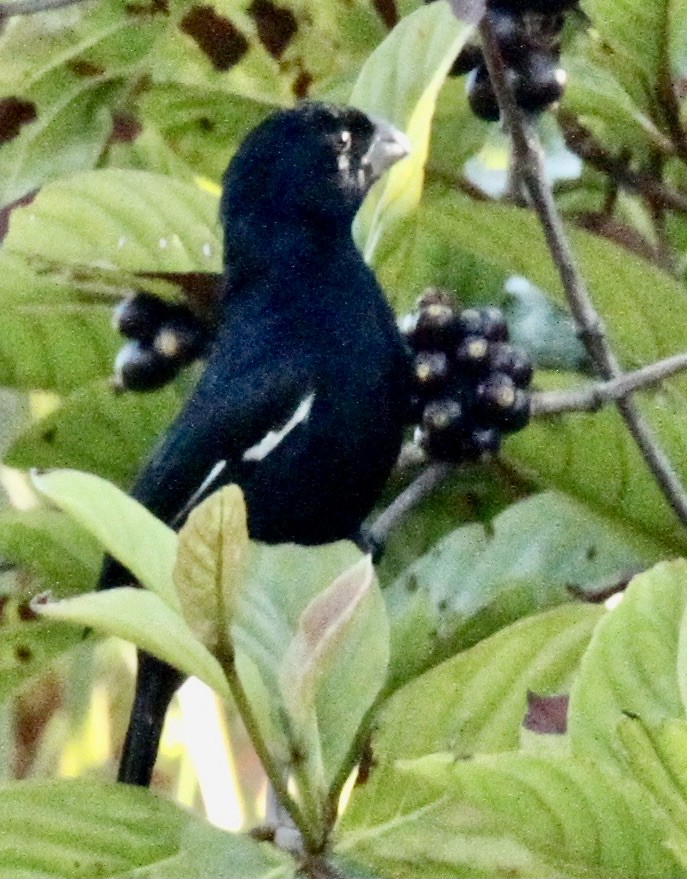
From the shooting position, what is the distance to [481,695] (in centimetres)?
64

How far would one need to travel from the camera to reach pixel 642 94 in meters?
0.99

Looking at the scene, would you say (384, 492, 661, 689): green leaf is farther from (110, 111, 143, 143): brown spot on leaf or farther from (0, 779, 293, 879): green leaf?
(110, 111, 143, 143): brown spot on leaf

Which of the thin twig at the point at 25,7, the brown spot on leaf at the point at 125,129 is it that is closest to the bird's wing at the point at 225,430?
the brown spot on leaf at the point at 125,129

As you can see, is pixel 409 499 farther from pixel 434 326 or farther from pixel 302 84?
pixel 302 84

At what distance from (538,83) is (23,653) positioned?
487mm

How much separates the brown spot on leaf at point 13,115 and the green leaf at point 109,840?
0.62 m

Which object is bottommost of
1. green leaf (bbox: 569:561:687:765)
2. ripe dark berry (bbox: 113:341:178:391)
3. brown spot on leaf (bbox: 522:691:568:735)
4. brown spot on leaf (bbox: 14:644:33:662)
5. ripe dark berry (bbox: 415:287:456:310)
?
brown spot on leaf (bbox: 14:644:33:662)

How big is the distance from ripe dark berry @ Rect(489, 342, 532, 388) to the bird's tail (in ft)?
1.19

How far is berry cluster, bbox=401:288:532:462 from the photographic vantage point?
0.87 meters

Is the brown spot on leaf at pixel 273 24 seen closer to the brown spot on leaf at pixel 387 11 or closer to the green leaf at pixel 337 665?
the brown spot on leaf at pixel 387 11

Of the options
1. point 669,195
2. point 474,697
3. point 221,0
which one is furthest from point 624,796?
point 221,0

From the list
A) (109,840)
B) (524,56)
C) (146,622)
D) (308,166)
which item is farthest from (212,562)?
(308,166)

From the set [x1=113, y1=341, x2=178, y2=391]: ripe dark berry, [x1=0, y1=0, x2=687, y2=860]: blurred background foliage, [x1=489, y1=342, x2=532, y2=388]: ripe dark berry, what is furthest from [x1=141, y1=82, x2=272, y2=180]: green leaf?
[x1=489, y1=342, x2=532, y2=388]: ripe dark berry

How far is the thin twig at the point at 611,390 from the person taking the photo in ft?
2.56
